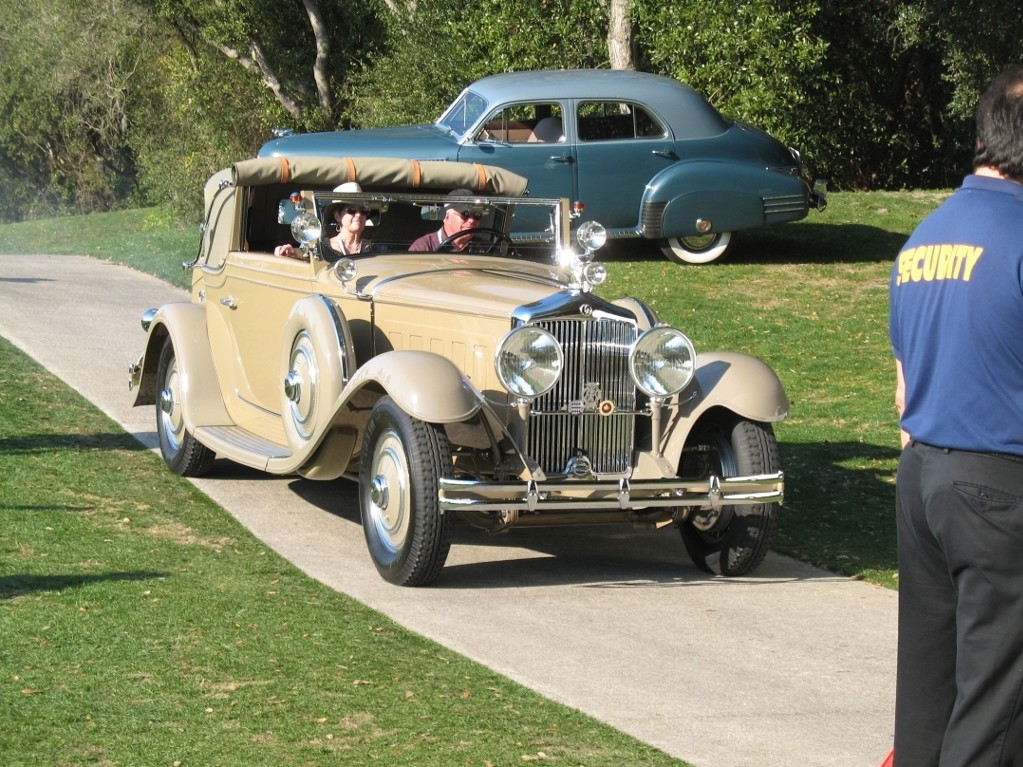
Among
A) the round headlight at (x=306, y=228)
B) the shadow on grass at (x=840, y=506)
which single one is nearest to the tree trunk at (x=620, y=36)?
the shadow on grass at (x=840, y=506)

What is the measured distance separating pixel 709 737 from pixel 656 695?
0.46 m

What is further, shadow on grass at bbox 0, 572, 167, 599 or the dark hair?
shadow on grass at bbox 0, 572, 167, 599

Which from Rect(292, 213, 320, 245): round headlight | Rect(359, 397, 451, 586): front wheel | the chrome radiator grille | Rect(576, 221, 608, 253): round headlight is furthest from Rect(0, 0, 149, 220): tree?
the chrome radiator grille

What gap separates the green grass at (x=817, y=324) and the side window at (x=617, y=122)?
1.46 meters

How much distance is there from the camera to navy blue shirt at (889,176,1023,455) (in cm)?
332

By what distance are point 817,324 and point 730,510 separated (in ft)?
24.8

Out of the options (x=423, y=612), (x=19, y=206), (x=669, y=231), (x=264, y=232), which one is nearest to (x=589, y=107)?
(x=669, y=231)

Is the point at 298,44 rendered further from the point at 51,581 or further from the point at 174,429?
the point at 51,581

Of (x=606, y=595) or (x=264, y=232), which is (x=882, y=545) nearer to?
(x=606, y=595)

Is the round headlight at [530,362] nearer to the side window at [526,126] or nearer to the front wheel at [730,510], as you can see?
the front wheel at [730,510]

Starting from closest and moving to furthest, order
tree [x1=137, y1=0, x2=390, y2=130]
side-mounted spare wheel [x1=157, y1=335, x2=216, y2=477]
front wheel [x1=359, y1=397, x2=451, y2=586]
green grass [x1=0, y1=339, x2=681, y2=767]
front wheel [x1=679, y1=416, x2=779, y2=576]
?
green grass [x1=0, y1=339, x2=681, y2=767], front wheel [x1=359, y1=397, x2=451, y2=586], front wheel [x1=679, y1=416, x2=779, y2=576], side-mounted spare wheel [x1=157, y1=335, x2=216, y2=477], tree [x1=137, y1=0, x2=390, y2=130]

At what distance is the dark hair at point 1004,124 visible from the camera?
3332 millimetres

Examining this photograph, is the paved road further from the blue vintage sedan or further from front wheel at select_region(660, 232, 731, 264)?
front wheel at select_region(660, 232, 731, 264)

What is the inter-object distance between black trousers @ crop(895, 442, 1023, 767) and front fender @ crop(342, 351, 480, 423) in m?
2.94
